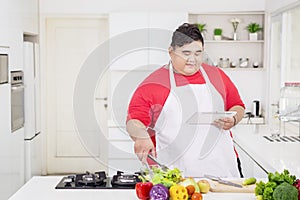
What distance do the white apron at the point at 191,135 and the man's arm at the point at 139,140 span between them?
0.22 meters

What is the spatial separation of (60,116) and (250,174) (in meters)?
3.20

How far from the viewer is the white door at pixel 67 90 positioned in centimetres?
625

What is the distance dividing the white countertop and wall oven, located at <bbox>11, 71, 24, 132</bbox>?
2.07 metres

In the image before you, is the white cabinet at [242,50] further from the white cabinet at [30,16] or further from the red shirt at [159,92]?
the red shirt at [159,92]

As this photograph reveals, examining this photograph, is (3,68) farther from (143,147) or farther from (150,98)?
(143,147)

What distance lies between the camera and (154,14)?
5648mm

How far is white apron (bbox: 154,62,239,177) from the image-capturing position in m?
2.77

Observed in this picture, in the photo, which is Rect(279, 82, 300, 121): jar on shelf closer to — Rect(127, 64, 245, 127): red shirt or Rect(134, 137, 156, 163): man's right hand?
Rect(127, 64, 245, 127): red shirt

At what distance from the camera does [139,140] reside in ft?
8.16

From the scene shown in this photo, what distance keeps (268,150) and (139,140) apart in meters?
1.55

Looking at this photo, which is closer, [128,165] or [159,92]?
[159,92]

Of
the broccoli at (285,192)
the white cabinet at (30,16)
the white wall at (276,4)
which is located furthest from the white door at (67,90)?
the broccoli at (285,192)

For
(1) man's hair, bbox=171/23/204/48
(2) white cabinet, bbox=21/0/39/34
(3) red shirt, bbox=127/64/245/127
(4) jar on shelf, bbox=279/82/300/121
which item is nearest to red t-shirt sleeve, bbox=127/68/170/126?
(3) red shirt, bbox=127/64/245/127

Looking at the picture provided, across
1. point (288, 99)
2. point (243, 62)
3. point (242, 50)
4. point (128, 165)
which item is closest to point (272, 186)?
point (128, 165)
